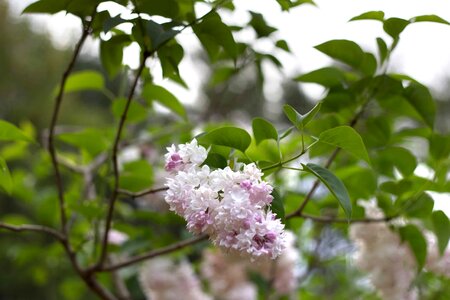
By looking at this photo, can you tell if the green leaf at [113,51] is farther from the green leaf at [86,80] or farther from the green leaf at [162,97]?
the green leaf at [86,80]

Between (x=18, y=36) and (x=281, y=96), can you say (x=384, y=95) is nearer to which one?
(x=281, y=96)

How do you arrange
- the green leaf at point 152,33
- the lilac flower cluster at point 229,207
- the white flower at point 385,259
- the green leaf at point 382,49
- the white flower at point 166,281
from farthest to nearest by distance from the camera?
the white flower at point 166,281, the white flower at point 385,259, the green leaf at point 382,49, the green leaf at point 152,33, the lilac flower cluster at point 229,207

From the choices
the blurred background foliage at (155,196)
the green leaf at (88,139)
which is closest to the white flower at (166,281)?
the blurred background foliage at (155,196)

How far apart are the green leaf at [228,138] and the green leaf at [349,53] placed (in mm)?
164

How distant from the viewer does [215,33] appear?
0.53 metres

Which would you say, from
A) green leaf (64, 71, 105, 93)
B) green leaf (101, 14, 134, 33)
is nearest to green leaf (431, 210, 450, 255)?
green leaf (101, 14, 134, 33)

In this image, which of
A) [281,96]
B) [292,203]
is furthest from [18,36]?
[292,203]

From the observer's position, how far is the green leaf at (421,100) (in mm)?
606

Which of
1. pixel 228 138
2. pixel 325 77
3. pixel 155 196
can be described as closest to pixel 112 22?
pixel 228 138

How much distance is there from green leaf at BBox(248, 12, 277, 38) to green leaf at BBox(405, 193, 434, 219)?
26 centimetres

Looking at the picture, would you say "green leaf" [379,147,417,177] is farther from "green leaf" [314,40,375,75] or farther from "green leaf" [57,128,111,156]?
"green leaf" [57,128,111,156]

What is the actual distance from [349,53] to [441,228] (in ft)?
0.71

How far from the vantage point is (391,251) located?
0.82 m

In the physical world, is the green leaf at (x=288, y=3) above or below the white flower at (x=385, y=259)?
above
